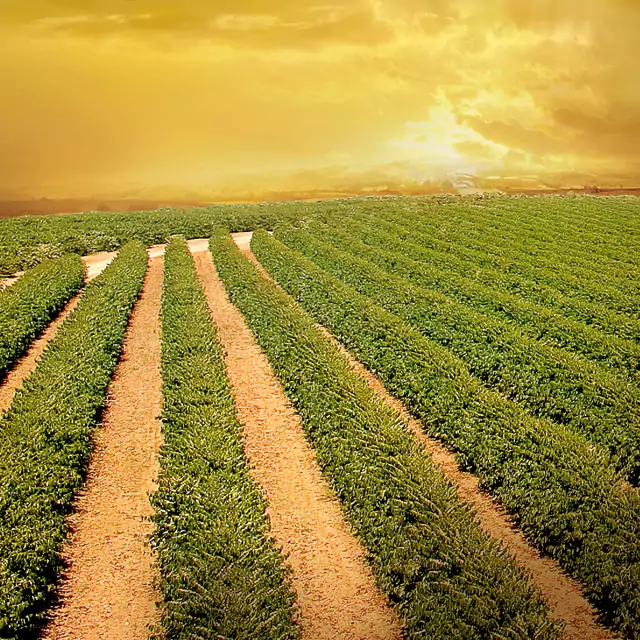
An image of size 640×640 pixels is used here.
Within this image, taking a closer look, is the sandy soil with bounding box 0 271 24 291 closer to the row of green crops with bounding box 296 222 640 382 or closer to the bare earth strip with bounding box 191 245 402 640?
the row of green crops with bounding box 296 222 640 382

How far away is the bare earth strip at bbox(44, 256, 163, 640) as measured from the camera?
7.95m

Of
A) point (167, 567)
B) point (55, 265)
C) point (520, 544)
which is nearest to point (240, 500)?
point (167, 567)

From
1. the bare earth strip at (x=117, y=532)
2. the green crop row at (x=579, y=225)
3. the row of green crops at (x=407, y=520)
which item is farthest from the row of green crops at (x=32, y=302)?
the green crop row at (x=579, y=225)

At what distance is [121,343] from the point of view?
18594mm

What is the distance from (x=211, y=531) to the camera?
352 inches

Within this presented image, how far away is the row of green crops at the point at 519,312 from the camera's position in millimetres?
15750

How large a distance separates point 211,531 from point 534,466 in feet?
17.4

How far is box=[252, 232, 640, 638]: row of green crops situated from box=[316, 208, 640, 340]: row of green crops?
5504 millimetres

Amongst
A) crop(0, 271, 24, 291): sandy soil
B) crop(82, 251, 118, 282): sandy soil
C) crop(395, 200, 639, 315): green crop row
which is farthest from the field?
crop(82, 251, 118, 282): sandy soil

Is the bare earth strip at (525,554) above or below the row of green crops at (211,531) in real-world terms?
below

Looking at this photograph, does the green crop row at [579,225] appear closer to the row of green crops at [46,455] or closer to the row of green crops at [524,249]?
the row of green crops at [524,249]

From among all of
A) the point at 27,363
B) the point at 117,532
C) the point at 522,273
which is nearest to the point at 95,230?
the point at 27,363

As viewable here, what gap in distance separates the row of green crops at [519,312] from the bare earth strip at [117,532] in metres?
10.3

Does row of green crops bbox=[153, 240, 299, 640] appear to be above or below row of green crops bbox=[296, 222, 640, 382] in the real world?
below
